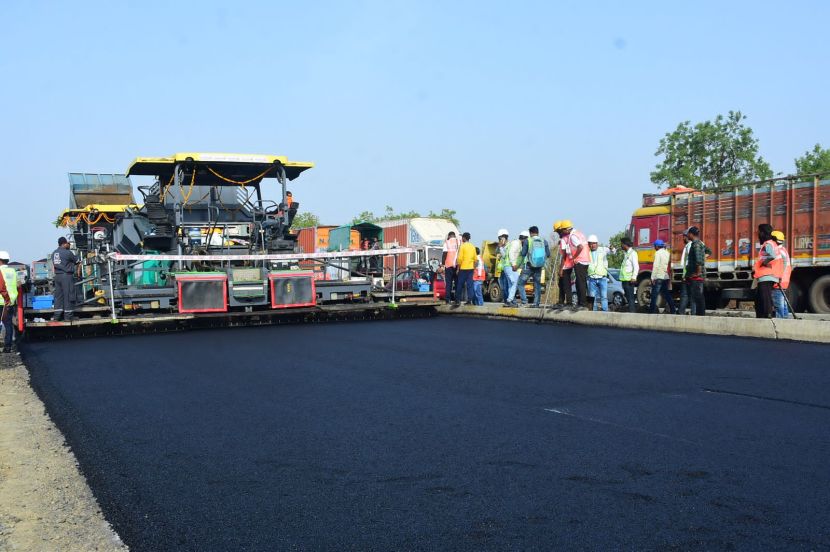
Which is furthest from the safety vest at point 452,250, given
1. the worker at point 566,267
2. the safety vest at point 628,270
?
the safety vest at point 628,270

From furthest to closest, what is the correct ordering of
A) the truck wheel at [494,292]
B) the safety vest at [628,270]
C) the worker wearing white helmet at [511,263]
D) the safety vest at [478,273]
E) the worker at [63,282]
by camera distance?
the truck wheel at [494,292] < the safety vest at [478,273] < the worker wearing white helmet at [511,263] < the safety vest at [628,270] < the worker at [63,282]

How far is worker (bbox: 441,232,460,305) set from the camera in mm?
16469

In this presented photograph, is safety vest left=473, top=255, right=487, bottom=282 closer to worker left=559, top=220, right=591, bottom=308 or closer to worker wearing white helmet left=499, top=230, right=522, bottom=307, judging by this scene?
worker wearing white helmet left=499, top=230, right=522, bottom=307

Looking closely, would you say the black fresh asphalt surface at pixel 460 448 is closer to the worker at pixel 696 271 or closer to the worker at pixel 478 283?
the worker at pixel 696 271

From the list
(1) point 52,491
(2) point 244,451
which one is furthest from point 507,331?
(1) point 52,491

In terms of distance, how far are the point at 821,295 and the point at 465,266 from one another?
6.99 meters

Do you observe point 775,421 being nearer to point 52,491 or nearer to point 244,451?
point 244,451

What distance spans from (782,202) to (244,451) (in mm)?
14811

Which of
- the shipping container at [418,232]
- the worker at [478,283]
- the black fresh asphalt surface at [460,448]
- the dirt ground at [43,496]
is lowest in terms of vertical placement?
the dirt ground at [43,496]

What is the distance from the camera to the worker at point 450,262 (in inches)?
648

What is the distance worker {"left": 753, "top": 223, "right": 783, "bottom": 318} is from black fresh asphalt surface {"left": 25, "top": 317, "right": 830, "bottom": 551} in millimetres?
2157

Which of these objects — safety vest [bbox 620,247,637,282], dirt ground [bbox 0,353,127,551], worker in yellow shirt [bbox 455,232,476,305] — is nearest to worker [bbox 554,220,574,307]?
safety vest [bbox 620,247,637,282]

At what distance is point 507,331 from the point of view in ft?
39.0

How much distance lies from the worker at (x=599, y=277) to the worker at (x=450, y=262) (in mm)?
3071
